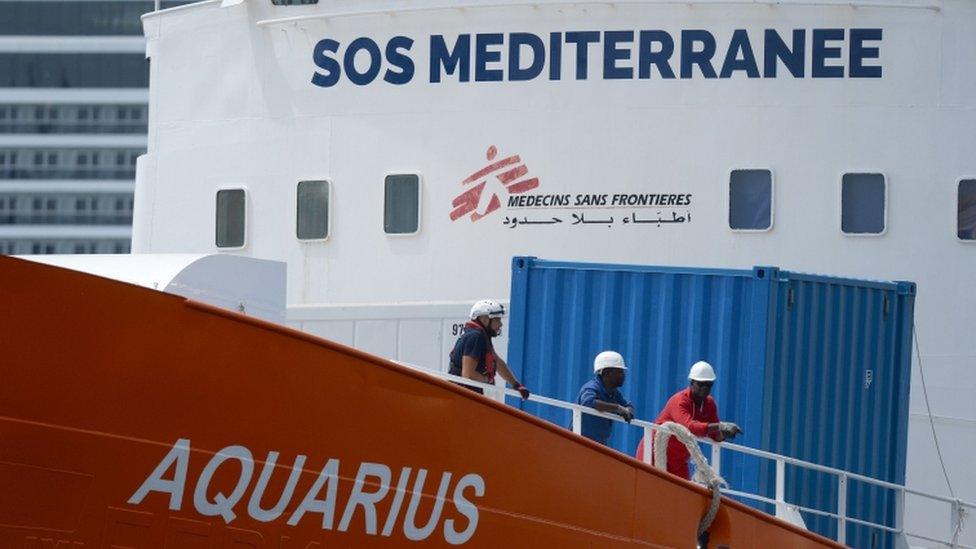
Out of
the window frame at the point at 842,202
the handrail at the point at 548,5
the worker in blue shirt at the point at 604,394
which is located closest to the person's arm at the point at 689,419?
the worker in blue shirt at the point at 604,394

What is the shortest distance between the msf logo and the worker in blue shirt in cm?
399

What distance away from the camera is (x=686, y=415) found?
944cm

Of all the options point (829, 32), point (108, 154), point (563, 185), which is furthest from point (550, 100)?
point (108, 154)

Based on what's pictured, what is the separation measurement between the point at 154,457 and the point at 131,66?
50.7 metres

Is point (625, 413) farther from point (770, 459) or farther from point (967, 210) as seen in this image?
point (967, 210)

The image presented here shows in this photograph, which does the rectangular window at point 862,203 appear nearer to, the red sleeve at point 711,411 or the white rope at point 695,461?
the red sleeve at point 711,411

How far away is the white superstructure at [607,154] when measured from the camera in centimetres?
1288

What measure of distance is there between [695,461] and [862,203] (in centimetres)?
502

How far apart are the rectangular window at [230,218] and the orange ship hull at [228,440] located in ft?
23.1

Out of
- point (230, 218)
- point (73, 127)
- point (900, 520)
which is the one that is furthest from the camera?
point (73, 127)

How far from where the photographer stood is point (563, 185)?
1330 centimetres

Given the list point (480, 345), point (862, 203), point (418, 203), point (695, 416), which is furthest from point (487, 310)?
point (862, 203)

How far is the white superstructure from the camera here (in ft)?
42.3

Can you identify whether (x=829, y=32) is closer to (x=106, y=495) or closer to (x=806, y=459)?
(x=806, y=459)
